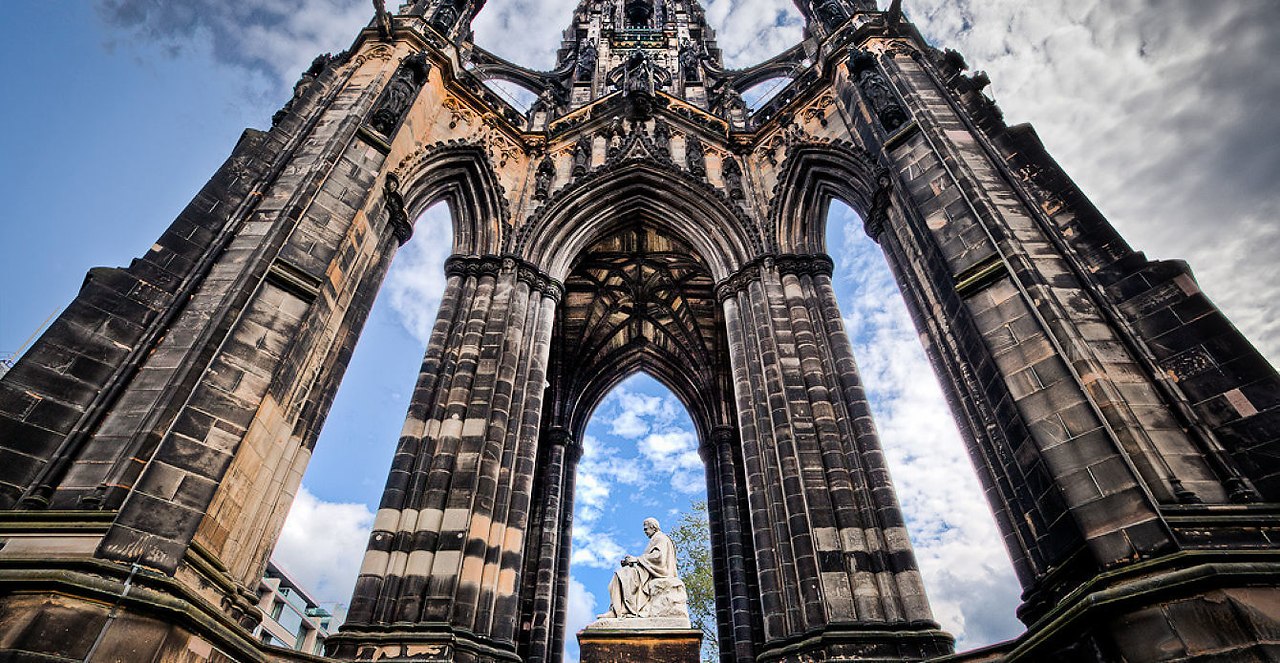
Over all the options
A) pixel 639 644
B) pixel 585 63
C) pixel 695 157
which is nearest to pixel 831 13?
pixel 695 157

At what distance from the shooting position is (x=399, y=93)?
10.3 metres

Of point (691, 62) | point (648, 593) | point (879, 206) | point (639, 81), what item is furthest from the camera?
point (691, 62)

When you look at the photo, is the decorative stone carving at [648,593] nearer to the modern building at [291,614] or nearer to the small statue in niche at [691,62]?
the small statue in niche at [691,62]

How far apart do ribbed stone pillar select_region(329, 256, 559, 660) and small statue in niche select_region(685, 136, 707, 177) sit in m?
4.58

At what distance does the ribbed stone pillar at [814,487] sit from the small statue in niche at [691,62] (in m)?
9.20

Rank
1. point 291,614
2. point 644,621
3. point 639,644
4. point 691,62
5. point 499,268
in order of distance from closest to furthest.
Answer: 1. point 639,644
2. point 644,621
3. point 499,268
4. point 691,62
5. point 291,614

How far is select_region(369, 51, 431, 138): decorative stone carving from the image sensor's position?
9.62 meters

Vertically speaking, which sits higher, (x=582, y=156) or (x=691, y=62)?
(x=691, y=62)

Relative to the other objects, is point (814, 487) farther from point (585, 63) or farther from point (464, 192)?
point (585, 63)

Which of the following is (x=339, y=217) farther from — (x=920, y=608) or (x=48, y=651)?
(x=920, y=608)

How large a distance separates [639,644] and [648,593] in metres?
0.74

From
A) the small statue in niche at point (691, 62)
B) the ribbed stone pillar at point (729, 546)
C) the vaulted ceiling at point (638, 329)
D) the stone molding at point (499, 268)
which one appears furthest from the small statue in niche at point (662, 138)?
the ribbed stone pillar at point (729, 546)

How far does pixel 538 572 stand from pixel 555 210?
7.60m

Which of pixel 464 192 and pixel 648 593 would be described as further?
pixel 464 192
